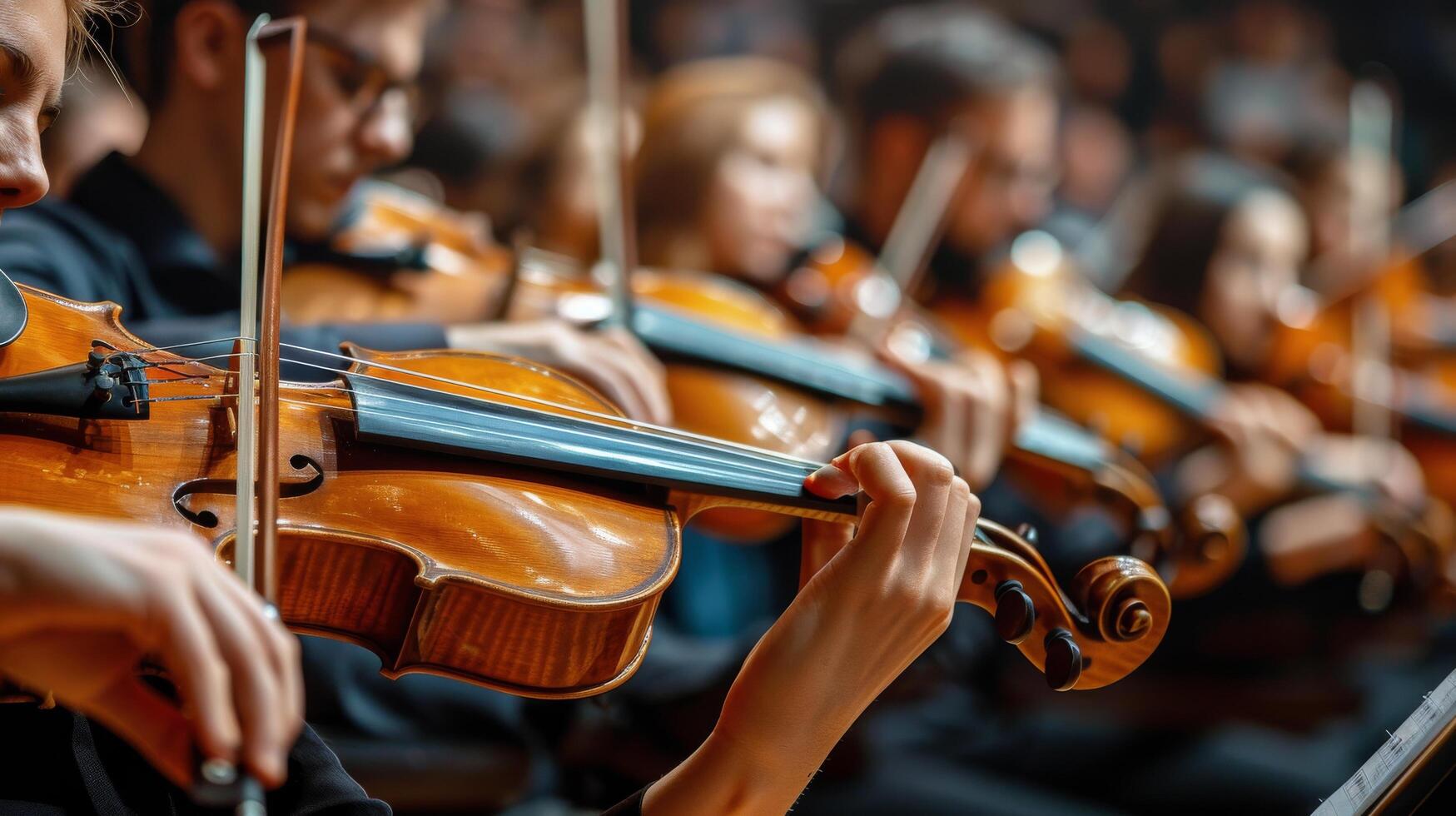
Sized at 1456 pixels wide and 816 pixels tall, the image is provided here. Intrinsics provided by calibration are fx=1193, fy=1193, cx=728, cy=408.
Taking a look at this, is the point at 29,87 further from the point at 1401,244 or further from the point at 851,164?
the point at 1401,244

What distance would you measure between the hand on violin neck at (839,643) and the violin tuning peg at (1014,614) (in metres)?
0.05

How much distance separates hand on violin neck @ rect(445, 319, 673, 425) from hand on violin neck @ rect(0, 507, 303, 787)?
537 mm

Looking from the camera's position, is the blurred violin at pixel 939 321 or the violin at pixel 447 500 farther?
the blurred violin at pixel 939 321

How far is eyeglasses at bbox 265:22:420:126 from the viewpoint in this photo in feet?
3.32

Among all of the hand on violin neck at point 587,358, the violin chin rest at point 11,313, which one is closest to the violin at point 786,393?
the hand on violin neck at point 587,358

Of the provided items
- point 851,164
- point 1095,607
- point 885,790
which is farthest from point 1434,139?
point 1095,607

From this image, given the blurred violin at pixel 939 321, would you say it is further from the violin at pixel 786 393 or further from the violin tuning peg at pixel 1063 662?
the violin tuning peg at pixel 1063 662

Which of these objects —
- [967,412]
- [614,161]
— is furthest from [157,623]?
[967,412]

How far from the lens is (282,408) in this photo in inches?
23.4

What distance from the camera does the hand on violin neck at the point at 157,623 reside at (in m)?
0.36

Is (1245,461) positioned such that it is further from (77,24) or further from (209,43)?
(77,24)

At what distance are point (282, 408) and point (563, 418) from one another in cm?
15

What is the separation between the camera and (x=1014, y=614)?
642 millimetres

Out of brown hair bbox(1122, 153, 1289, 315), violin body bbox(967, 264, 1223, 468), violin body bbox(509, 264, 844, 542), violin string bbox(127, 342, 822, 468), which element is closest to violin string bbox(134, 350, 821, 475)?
violin string bbox(127, 342, 822, 468)
